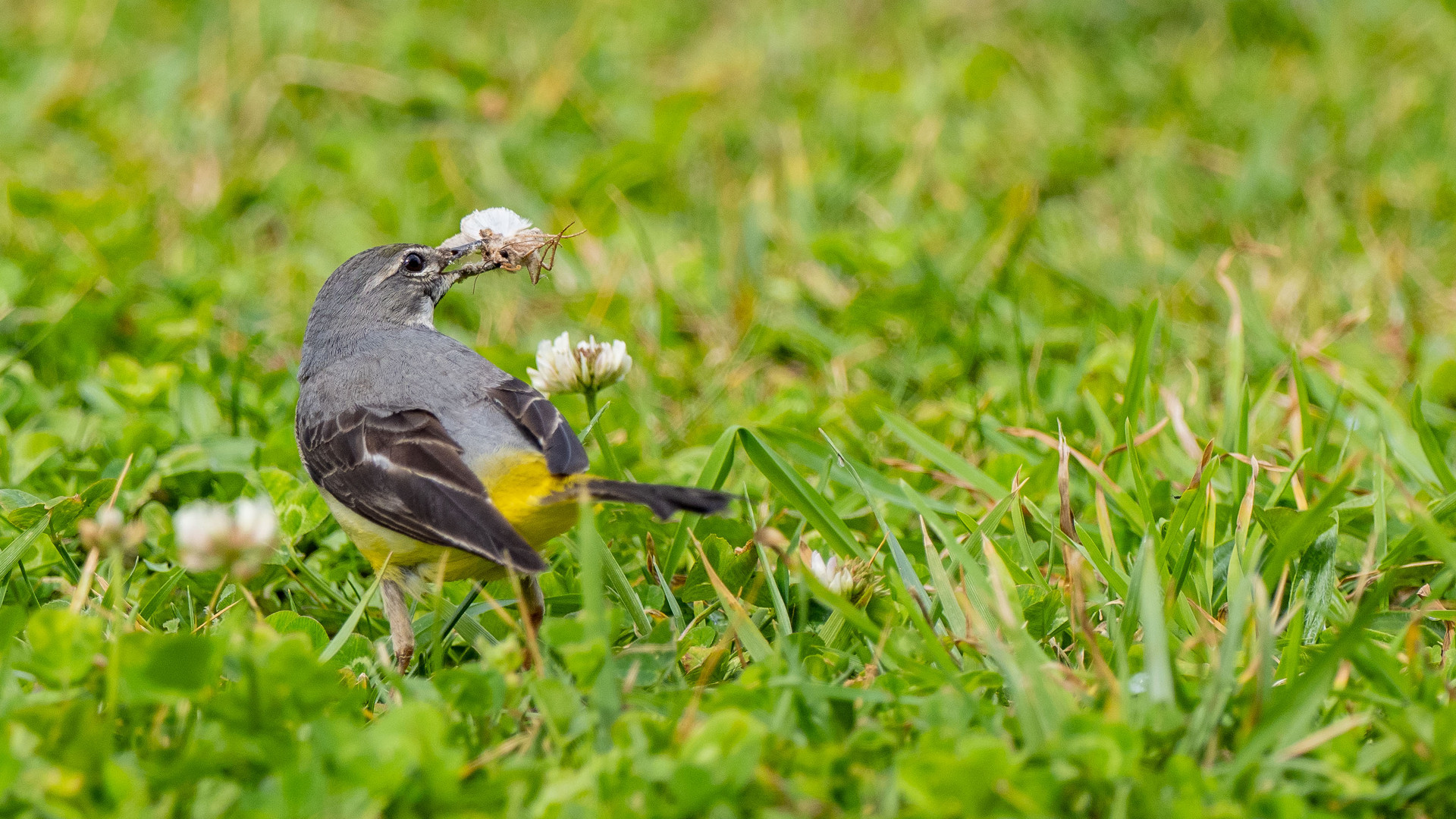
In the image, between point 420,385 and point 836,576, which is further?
point 420,385

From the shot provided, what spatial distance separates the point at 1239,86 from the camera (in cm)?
765

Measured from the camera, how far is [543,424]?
326 centimetres

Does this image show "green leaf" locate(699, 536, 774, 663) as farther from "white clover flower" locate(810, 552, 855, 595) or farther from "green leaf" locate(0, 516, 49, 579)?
"green leaf" locate(0, 516, 49, 579)

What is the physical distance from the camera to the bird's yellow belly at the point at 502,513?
308 cm

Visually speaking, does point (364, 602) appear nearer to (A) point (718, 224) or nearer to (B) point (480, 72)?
(A) point (718, 224)

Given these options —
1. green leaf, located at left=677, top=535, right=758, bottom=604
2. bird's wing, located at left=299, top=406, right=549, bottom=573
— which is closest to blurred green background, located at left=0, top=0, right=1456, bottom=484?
green leaf, located at left=677, top=535, right=758, bottom=604

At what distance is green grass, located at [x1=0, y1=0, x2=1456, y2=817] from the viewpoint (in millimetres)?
2361

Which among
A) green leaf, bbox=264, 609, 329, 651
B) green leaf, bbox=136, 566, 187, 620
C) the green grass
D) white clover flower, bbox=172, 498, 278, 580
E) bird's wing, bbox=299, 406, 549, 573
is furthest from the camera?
green leaf, bbox=136, 566, 187, 620

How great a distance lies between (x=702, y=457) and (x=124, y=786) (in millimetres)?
2270

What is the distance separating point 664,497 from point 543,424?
2.32ft

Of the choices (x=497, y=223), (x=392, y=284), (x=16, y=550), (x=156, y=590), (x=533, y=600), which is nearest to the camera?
(x=16, y=550)

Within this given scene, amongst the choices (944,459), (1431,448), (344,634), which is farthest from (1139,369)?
(344,634)

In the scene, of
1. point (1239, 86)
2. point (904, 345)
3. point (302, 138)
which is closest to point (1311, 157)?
point (1239, 86)

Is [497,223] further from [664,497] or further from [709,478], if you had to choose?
[664,497]
